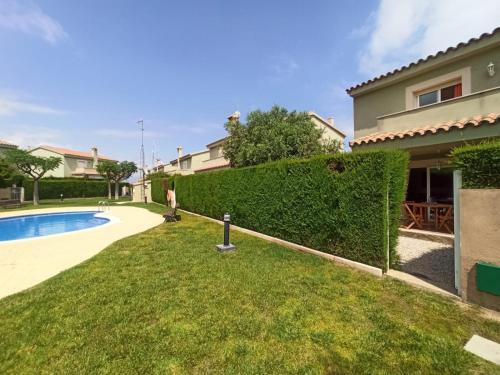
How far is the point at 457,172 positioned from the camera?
14.7ft

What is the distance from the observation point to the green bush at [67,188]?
3645 centimetres

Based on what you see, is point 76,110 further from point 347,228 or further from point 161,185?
point 347,228

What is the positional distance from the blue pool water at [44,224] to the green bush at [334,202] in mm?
13502

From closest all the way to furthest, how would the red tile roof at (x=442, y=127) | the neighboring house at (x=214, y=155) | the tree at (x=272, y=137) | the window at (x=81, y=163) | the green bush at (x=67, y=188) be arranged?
the red tile roof at (x=442, y=127), the tree at (x=272, y=137), the neighboring house at (x=214, y=155), the green bush at (x=67, y=188), the window at (x=81, y=163)

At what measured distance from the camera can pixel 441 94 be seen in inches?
403

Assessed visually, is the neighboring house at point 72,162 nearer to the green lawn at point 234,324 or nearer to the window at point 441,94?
the green lawn at point 234,324

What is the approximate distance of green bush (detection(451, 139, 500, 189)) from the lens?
13.1ft

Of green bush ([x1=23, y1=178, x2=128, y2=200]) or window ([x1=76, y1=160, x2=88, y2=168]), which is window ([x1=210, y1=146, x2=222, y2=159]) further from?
window ([x1=76, y1=160, x2=88, y2=168])

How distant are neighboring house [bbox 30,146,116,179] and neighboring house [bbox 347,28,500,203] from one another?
57.0 meters

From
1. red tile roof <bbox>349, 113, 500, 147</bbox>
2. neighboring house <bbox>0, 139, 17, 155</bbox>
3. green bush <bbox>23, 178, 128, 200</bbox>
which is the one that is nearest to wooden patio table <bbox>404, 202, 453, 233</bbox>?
red tile roof <bbox>349, 113, 500, 147</bbox>

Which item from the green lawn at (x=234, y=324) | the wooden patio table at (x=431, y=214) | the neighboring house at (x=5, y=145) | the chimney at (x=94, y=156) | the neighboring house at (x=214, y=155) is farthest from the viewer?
the chimney at (x=94, y=156)

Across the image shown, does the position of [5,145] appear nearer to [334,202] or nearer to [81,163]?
[81,163]

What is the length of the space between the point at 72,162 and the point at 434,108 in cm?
6460

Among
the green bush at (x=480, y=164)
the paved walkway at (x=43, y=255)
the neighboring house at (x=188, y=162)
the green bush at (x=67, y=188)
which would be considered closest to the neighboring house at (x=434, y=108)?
the green bush at (x=480, y=164)
